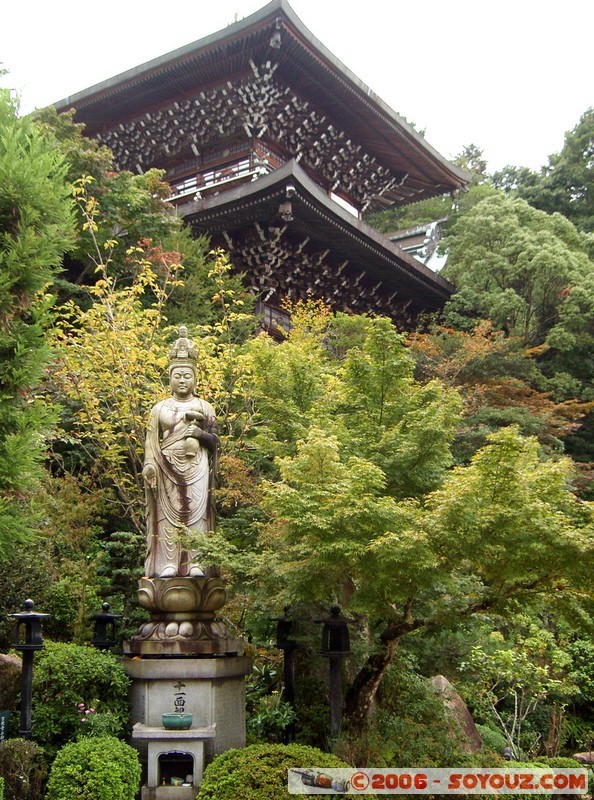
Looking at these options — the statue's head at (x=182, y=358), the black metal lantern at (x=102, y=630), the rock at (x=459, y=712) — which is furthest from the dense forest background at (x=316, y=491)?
the statue's head at (x=182, y=358)

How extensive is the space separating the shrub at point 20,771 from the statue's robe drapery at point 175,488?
1.97 metres

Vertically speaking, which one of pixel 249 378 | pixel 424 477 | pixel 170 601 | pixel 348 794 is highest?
pixel 249 378

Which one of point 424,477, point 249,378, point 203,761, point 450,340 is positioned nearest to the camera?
point 203,761

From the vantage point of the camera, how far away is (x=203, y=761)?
6.86m

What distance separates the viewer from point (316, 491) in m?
6.53

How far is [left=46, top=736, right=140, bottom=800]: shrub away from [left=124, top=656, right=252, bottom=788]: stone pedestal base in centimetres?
51

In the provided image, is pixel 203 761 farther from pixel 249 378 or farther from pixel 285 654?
pixel 249 378

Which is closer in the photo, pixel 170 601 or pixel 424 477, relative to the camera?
pixel 170 601

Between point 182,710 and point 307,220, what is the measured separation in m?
12.7

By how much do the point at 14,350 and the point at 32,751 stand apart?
3350 mm

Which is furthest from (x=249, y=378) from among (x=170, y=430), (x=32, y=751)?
(x=32, y=751)

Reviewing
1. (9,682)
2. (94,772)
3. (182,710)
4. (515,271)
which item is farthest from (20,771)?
(515,271)

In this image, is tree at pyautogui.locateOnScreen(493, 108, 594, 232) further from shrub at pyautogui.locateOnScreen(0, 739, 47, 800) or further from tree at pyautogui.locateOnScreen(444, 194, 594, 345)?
shrub at pyautogui.locateOnScreen(0, 739, 47, 800)


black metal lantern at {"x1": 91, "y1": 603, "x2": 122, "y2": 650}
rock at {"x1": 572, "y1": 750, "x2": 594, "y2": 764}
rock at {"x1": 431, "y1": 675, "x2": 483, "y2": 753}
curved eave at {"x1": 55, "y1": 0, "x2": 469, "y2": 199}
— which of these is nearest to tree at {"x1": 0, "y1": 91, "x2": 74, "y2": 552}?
black metal lantern at {"x1": 91, "y1": 603, "x2": 122, "y2": 650}
